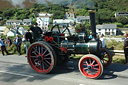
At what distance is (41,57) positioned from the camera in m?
5.58

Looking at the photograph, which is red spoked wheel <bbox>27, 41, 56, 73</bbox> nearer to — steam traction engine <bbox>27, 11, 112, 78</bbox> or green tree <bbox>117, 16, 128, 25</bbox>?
steam traction engine <bbox>27, 11, 112, 78</bbox>

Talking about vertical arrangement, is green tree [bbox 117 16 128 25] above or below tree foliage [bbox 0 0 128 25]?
below

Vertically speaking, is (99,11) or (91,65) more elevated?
(99,11)

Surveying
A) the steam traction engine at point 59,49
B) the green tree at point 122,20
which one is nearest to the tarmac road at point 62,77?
the steam traction engine at point 59,49

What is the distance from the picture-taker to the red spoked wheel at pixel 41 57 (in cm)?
539

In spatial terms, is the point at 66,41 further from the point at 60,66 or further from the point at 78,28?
the point at 60,66

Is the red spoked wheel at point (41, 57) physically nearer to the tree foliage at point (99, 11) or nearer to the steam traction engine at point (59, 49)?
the steam traction engine at point (59, 49)

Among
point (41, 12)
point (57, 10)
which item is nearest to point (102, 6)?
point (57, 10)

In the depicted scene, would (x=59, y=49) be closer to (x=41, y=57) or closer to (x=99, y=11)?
(x=41, y=57)

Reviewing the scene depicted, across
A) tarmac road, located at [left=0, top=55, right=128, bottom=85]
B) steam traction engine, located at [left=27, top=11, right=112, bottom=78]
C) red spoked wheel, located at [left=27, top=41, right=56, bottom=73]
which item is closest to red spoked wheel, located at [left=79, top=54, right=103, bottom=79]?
steam traction engine, located at [left=27, top=11, right=112, bottom=78]

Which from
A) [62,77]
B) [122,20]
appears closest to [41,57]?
[62,77]

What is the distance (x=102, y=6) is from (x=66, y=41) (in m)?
87.9

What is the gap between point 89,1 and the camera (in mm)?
6031

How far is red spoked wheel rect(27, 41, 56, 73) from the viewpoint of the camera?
5.39 metres
